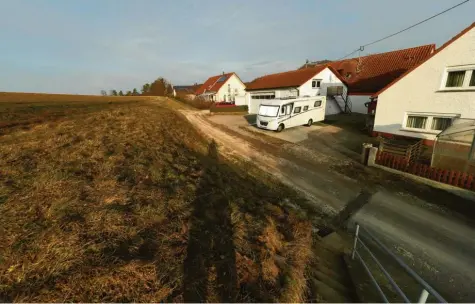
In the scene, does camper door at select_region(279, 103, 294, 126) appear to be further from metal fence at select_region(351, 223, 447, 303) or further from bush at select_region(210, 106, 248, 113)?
bush at select_region(210, 106, 248, 113)

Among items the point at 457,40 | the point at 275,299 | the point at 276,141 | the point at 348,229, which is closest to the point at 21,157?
the point at 275,299

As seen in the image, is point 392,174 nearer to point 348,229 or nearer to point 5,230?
point 348,229

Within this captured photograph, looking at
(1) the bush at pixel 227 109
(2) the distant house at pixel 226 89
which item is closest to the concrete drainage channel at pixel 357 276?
(1) the bush at pixel 227 109

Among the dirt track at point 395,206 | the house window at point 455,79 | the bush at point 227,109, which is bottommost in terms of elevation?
the dirt track at point 395,206

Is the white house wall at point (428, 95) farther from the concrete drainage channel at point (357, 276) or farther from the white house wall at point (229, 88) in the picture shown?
the white house wall at point (229, 88)

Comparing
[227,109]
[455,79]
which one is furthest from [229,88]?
[455,79]

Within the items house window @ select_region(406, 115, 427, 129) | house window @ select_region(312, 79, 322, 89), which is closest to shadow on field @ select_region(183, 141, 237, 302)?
house window @ select_region(406, 115, 427, 129)

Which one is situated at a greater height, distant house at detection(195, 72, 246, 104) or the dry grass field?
distant house at detection(195, 72, 246, 104)

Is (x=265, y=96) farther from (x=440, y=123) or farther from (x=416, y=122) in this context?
(x=440, y=123)
